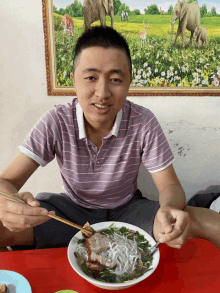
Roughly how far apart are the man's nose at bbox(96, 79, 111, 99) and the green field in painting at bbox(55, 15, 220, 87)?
35.6 inches

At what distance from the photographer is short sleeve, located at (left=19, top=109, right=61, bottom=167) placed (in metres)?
1.32

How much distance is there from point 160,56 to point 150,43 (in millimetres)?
139

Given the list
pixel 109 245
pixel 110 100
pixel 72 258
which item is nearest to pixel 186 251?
pixel 109 245

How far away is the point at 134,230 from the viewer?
1.09 meters

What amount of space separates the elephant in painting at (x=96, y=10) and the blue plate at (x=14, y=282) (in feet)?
5.78

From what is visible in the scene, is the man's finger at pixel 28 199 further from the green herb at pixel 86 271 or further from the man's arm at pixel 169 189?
the man's arm at pixel 169 189

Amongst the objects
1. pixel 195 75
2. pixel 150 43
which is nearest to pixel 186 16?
pixel 150 43

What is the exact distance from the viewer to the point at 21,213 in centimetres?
92

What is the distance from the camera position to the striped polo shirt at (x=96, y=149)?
1.36 metres

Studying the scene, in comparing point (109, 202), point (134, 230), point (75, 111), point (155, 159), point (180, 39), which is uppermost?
point (180, 39)

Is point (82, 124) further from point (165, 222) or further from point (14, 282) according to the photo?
point (14, 282)

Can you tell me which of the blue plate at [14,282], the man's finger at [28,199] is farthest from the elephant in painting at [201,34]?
the blue plate at [14,282]

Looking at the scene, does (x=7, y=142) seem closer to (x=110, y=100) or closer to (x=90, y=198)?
(x=90, y=198)

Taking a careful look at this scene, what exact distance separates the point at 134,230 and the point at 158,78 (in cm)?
139
